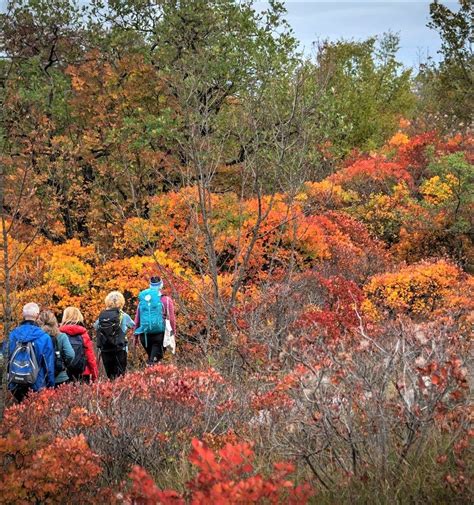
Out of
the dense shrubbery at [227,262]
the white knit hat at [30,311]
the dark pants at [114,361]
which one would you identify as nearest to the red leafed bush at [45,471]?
the dense shrubbery at [227,262]

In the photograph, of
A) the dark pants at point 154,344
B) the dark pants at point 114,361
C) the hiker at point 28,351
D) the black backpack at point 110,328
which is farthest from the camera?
the dark pants at point 154,344

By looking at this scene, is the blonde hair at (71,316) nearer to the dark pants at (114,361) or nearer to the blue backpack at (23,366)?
the blue backpack at (23,366)

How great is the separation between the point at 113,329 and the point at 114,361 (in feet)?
1.82

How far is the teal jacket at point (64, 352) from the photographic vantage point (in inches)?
285

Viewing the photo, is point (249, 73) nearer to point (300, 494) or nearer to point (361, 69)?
point (300, 494)

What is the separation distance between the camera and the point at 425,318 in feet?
42.2

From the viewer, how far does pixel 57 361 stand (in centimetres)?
729

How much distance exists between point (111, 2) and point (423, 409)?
15.4 m

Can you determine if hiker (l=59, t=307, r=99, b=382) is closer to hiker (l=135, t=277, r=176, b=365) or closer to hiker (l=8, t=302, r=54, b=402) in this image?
hiker (l=8, t=302, r=54, b=402)

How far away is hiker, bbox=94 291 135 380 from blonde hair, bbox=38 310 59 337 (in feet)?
2.97

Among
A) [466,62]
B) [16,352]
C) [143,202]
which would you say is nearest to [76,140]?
[143,202]

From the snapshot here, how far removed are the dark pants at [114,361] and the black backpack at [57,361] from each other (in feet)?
3.43

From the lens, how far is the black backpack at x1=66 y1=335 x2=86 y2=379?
7.39 meters

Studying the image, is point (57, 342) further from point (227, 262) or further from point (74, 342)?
point (227, 262)
